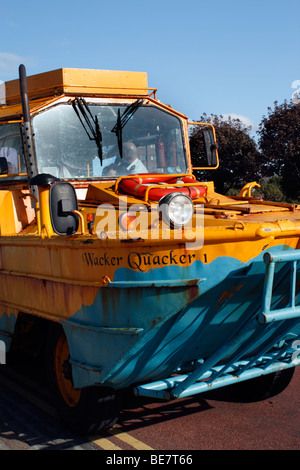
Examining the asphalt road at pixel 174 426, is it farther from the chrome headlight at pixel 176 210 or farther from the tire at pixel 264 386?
the chrome headlight at pixel 176 210

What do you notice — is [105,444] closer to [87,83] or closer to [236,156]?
[87,83]

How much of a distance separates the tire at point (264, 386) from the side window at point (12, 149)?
2938mm

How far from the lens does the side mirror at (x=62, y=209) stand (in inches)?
165

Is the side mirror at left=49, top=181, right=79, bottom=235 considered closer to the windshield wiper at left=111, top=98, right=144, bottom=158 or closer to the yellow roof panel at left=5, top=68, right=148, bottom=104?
the windshield wiper at left=111, top=98, right=144, bottom=158

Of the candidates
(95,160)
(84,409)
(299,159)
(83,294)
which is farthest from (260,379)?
(299,159)

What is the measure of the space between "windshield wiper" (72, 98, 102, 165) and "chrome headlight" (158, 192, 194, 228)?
1881 mm

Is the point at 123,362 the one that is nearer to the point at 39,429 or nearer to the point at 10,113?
the point at 39,429

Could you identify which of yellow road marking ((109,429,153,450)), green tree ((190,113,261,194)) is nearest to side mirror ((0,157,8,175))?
yellow road marking ((109,429,153,450))

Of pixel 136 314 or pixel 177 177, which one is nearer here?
pixel 136 314

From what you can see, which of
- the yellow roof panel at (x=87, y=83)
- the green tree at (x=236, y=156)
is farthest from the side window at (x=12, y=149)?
the green tree at (x=236, y=156)

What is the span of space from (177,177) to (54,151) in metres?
1.26

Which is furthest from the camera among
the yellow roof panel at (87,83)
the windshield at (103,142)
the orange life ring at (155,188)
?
the yellow roof panel at (87,83)

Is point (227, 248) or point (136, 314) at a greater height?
point (227, 248)
